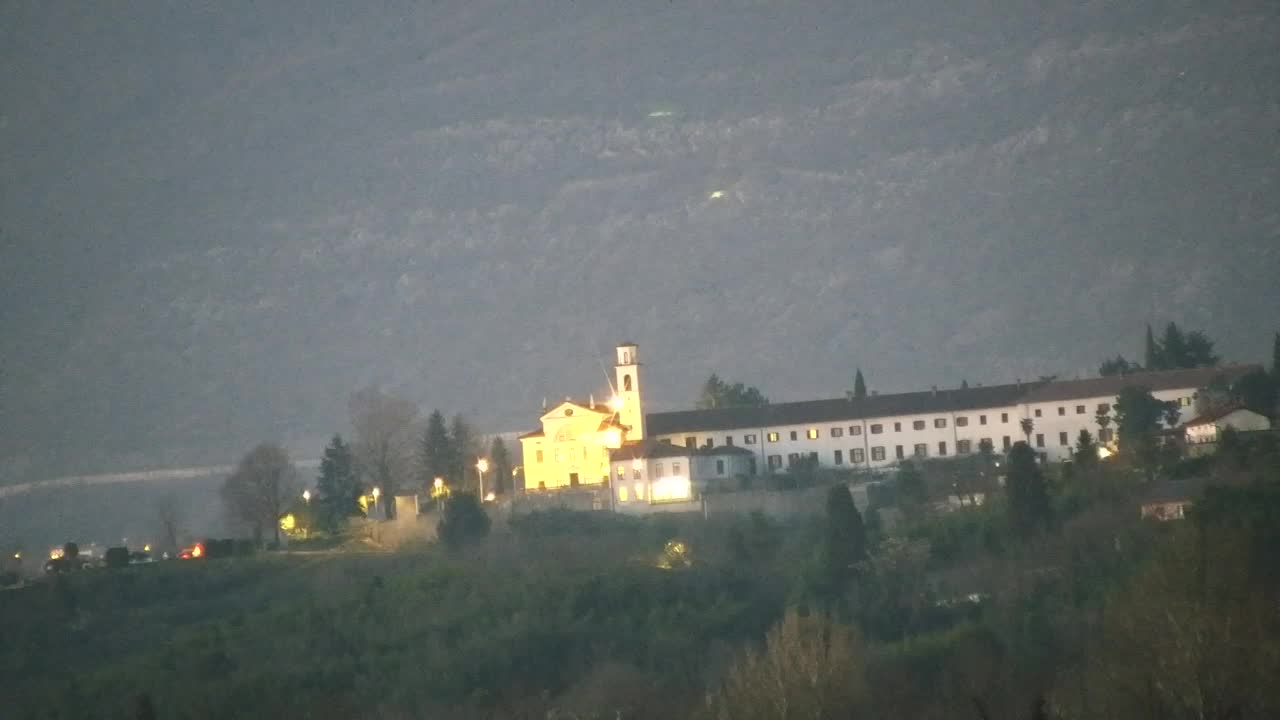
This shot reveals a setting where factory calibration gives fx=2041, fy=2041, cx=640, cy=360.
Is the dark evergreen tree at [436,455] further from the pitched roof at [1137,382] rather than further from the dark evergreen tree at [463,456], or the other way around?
the pitched roof at [1137,382]

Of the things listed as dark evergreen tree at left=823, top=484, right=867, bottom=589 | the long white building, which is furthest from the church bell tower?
dark evergreen tree at left=823, top=484, right=867, bottom=589

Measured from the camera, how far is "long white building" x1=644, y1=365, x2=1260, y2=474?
2852 inches

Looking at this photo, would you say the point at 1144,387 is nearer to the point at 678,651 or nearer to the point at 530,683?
the point at 678,651

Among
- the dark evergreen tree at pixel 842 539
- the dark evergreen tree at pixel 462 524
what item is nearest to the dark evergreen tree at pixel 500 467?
the dark evergreen tree at pixel 462 524

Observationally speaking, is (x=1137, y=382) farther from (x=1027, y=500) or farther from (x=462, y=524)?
(x=462, y=524)

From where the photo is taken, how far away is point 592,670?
183 feet

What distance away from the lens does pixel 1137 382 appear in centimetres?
7212

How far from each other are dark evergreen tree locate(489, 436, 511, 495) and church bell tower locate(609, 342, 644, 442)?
4827mm

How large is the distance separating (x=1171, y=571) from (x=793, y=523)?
27.5m

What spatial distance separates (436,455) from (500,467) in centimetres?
263

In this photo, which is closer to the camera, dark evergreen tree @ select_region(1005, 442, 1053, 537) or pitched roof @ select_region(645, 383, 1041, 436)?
dark evergreen tree @ select_region(1005, 442, 1053, 537)

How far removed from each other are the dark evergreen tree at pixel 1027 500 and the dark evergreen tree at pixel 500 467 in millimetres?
24045

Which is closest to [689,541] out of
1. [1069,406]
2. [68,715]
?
[1069,406]

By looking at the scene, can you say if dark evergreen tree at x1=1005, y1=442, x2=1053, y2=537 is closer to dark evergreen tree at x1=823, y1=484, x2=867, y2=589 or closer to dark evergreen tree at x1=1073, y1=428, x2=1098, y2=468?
dark evergreen tree at x1=1073, y1=428, x2=1098, y2=468
